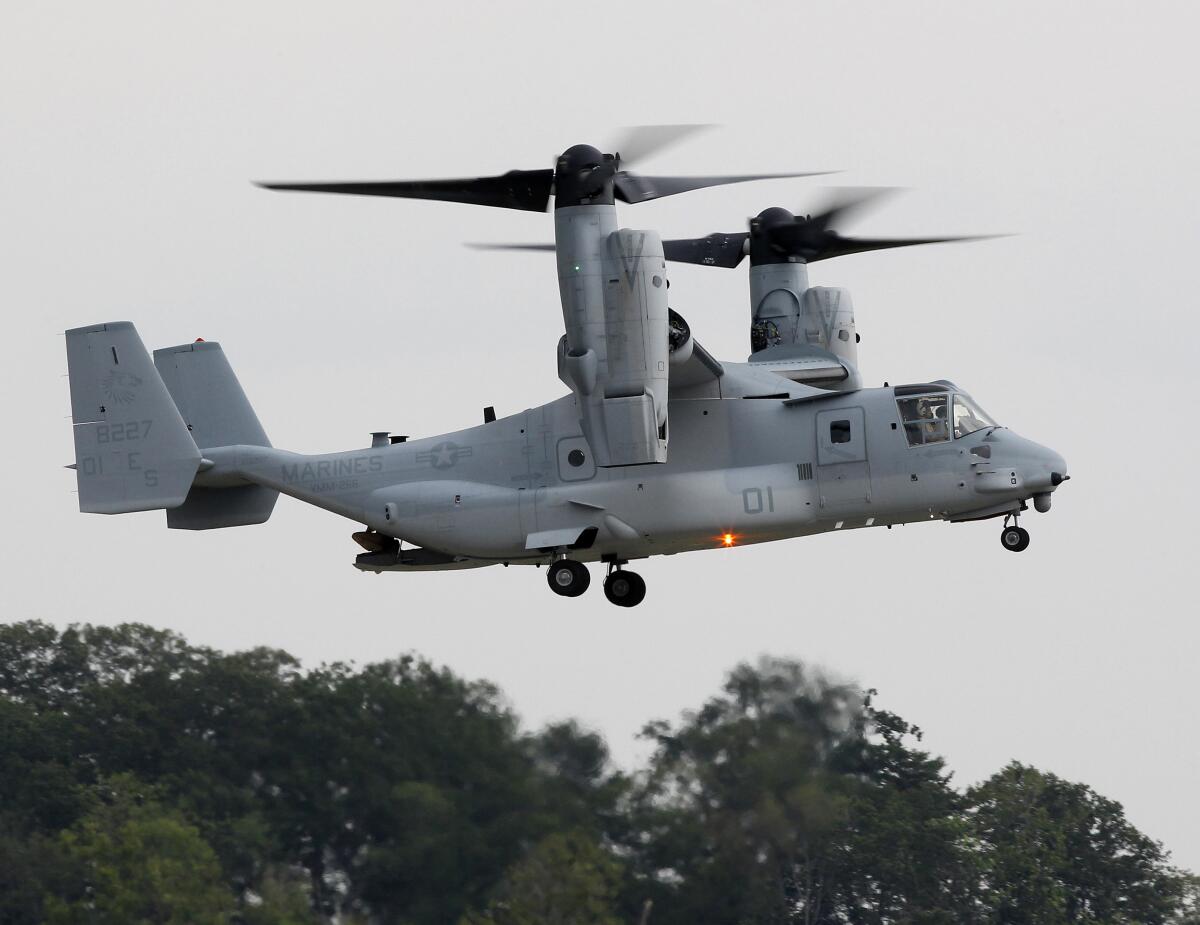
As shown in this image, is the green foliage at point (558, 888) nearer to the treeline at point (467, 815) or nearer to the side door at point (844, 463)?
the treeline at point (467, 815)

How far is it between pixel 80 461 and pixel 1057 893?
24705 mm

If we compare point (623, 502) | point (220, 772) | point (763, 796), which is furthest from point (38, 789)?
point (623, 502)

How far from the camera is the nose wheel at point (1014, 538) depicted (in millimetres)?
28094

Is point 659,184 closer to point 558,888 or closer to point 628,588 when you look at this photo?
point 628,588

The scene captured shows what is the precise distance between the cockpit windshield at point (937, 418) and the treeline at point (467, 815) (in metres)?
10.6

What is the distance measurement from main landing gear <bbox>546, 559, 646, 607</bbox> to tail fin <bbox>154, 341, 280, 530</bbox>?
161 inches

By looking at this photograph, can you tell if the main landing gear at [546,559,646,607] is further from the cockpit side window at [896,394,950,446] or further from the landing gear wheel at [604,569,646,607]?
the cockpit side window at [896,394,950,446]

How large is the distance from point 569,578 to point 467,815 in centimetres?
1122

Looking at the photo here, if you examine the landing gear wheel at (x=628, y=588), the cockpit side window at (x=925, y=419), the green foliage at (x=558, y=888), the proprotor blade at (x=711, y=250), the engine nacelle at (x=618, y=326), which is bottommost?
the green foliage at (x=558, y=888)

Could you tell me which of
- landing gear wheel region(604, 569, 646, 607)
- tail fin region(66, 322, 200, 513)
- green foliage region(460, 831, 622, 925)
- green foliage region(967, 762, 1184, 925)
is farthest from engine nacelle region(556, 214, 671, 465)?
green foliage region(967, 762, 1184, 925)

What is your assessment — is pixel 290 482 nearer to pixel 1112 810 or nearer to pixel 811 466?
pixel 811 466

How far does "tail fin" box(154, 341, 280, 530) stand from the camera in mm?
30516

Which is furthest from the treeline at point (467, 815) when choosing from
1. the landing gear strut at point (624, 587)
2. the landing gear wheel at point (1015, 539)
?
the landing gear wheel at point (1015, 539)

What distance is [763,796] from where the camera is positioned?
37.9 meters
